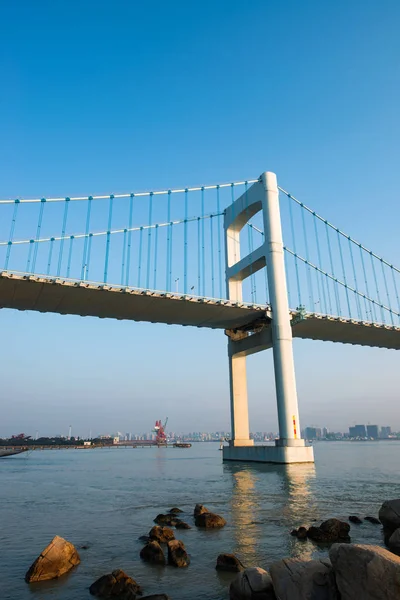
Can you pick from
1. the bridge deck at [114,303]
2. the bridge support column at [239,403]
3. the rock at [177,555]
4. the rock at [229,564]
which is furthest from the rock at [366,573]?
the bridge support column at [239,403]

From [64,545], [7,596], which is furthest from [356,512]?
[7,596]

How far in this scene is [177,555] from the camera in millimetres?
8500

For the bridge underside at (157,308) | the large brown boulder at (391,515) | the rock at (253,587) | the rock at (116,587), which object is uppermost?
the bridge underside at (157,308)

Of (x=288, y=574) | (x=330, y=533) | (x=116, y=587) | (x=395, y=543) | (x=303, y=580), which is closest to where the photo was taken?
(x=303, y=580)

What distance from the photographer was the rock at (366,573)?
4.98m

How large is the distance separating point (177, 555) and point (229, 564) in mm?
1097

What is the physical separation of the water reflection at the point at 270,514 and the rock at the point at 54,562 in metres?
3.28

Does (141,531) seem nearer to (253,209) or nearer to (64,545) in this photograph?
(64,545)

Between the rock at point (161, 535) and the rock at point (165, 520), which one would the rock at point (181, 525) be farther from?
the rock at point (161, 535)

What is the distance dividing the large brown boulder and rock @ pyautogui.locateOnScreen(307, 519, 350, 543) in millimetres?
1127

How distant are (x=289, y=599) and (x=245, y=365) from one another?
115 feet

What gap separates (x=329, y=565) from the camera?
5902 millimetres

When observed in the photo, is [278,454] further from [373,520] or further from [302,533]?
[302,533]

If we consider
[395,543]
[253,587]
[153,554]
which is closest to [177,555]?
[153,554]
